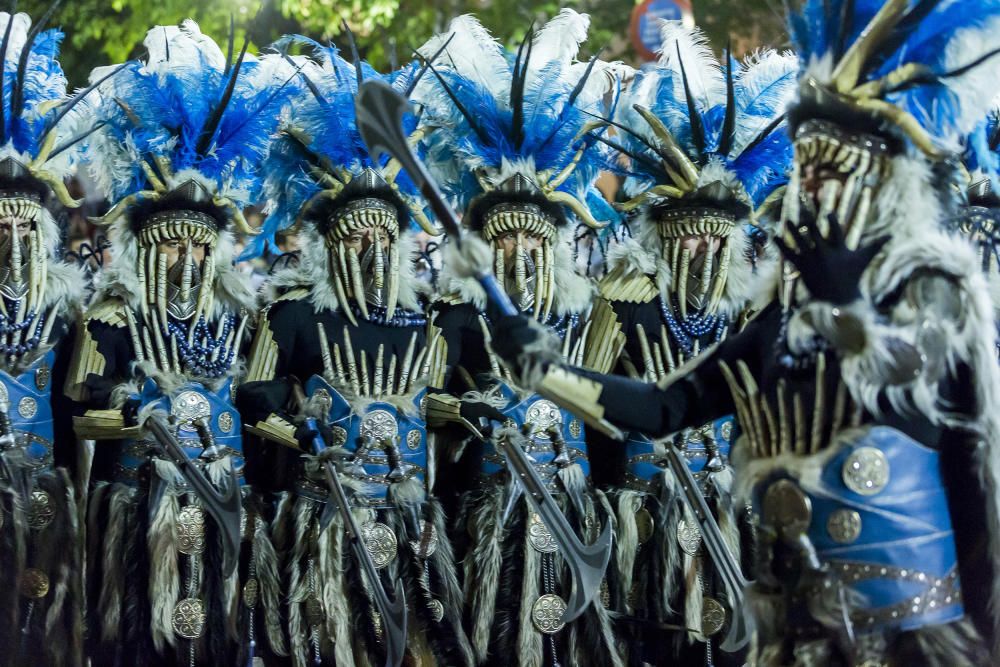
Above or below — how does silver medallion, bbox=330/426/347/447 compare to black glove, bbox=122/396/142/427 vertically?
below

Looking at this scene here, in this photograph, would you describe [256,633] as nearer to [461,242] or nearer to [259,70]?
[259,70]

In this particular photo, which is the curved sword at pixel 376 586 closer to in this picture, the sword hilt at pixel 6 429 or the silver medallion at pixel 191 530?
the silver medallion at pixel 191 530

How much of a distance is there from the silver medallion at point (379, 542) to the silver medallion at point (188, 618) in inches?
28.2

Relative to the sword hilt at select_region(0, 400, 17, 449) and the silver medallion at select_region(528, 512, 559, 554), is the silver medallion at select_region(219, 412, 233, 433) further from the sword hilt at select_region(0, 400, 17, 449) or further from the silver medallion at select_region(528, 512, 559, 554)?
the silver medallion at select_region(528, 512, 559, 554)

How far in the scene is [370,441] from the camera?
18.9 feet

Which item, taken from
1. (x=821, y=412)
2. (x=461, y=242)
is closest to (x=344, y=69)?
(x=461, y=242)

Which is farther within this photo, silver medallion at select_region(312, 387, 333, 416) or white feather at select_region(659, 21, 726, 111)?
white feather at select_region(659, 21, 726, 111)

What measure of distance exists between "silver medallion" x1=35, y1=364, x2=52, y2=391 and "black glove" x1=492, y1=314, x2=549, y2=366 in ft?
9.89

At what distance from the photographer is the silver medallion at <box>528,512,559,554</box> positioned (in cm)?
572

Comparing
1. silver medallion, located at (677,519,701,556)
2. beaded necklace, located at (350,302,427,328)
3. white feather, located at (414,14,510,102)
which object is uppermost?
white feather, located at (414,14,510,102)

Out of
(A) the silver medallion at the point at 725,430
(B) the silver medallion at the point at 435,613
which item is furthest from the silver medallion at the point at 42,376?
(A) the silver medallion at the point at 725,430

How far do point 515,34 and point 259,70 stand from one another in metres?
5.99

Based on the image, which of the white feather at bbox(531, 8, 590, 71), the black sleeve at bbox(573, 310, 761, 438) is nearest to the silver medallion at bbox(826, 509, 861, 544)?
the black sleeve at bbox(573, 310, 761, 438)

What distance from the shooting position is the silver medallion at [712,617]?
230 inches
